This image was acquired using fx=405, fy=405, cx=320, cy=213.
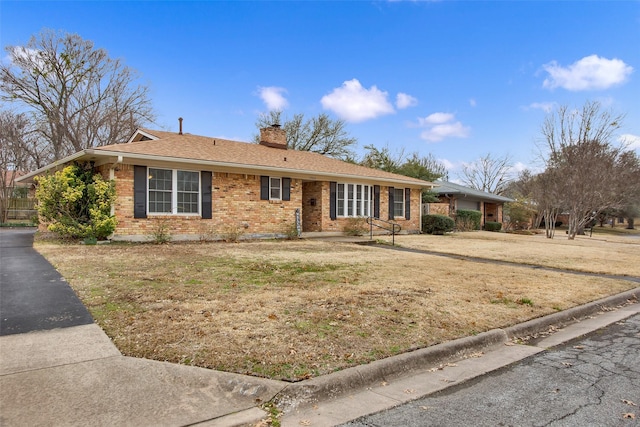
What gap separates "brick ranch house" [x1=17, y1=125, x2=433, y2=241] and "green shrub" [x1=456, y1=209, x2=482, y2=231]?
744 centimetres

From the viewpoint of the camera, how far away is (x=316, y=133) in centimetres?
3669

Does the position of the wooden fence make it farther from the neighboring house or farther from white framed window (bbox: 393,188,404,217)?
the neighboring house

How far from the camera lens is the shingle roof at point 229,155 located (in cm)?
1330

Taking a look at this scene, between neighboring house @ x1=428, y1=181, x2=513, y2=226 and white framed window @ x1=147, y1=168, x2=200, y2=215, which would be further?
neighboring house @ x1=428, y1=181, x2=513, y2=226

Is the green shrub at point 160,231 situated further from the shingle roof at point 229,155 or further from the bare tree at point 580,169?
the bare tree at point 580,169

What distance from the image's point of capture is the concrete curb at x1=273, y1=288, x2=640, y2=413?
321cm

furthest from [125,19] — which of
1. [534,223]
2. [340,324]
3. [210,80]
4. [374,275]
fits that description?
[534,223]

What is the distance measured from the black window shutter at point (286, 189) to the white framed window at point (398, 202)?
21.8 ft

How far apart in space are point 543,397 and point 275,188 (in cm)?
1400

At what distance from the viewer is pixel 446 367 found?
4047 mm

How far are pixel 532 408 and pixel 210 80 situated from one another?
2000 centimetres

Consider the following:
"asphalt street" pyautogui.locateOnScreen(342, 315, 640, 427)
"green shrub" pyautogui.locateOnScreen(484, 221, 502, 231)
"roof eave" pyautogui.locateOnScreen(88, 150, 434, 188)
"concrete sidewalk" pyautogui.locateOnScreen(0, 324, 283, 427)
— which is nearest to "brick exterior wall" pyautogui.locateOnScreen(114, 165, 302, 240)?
"roof eave" pyautogui.locateOnScreen(88, 150, 434, 188)

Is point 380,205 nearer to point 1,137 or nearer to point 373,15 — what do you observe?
point 373,15

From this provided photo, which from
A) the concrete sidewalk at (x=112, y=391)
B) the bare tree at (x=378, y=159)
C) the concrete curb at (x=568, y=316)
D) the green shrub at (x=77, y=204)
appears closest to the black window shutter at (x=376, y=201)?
the green shrub at (x=77, y=204)
